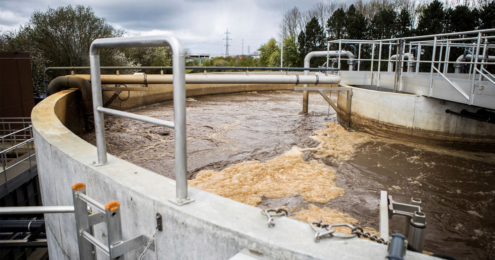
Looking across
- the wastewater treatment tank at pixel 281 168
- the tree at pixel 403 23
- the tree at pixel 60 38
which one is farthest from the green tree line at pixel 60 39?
the tree at pixel 403 23

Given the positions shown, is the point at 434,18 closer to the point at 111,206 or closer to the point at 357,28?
the point at 357,28

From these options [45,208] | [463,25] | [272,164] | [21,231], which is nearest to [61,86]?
[21,231]

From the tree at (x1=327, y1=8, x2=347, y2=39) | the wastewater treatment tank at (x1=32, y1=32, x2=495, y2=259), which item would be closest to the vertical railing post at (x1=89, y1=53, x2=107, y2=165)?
the wastewater treatment tank at (x1=32, y1=32, x2=495, y2=259)

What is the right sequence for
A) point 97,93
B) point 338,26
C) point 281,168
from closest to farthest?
point 97,93
point 281,168
point 338,26

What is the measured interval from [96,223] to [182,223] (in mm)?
494

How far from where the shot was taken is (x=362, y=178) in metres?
6.91

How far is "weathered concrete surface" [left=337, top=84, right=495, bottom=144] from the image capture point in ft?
28.2

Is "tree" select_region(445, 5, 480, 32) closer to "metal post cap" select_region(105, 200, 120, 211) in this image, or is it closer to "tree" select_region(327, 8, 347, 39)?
"tree" select_region(327, 8, 347, 39)

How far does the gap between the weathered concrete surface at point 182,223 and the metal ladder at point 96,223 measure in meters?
0.14

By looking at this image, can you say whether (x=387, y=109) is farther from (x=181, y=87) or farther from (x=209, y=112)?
(x=181, y=87)

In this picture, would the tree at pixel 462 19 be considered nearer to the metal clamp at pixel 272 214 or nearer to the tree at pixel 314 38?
the tree at pixel 314 38

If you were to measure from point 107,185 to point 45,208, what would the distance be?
52 cm

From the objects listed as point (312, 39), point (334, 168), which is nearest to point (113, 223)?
point (334, 168)

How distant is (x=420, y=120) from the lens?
927cm
